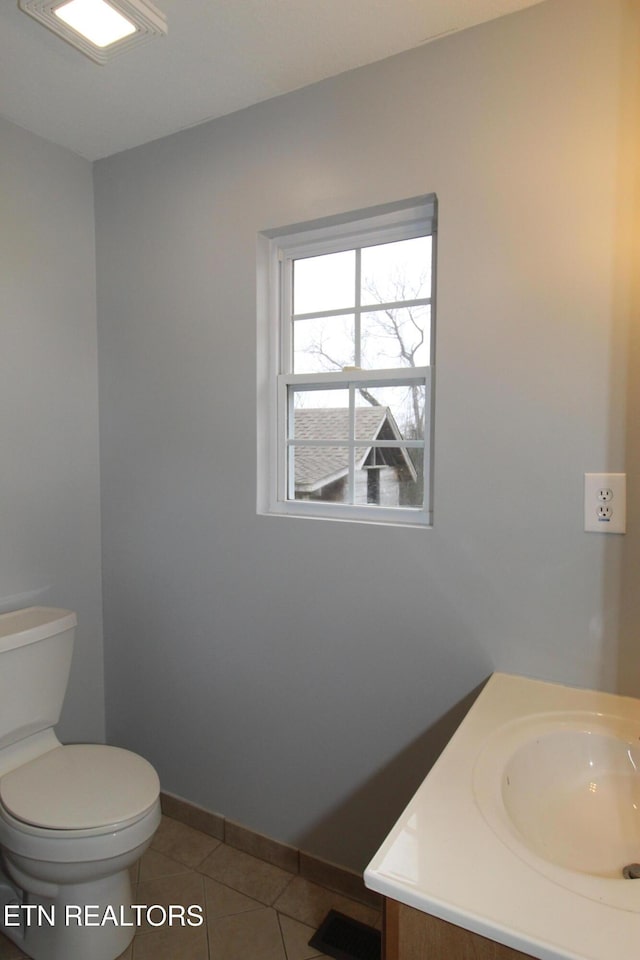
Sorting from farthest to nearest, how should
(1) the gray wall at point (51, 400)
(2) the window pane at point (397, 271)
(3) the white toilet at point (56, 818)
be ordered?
(1) the gray wall at point (51, 400) → (2) the window pane at point (397, 271) → (3) the white toilet at point (56, 818)

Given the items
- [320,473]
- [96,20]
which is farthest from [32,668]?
[96,20]

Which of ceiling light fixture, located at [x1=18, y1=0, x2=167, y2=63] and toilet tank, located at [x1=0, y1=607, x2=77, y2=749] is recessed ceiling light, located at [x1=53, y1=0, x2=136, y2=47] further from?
toilet tank, located at [x1=0, y1=607, x2=77, y2=749]

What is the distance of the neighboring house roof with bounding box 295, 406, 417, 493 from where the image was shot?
169 centimetres

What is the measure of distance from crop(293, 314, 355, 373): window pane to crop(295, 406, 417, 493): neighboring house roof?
0.48 ft

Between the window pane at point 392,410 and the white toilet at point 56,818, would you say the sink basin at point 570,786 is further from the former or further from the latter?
the white toilet at point 56,818

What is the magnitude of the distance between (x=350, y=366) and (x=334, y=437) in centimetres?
23

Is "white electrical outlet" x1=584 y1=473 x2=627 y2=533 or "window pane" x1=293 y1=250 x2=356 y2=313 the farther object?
"window pane" x1=293 y1=250 x2=356 y2=313

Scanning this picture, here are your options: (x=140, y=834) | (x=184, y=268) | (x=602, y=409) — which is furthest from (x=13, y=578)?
(x=602, y=409)

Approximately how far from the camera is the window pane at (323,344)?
1763 mm

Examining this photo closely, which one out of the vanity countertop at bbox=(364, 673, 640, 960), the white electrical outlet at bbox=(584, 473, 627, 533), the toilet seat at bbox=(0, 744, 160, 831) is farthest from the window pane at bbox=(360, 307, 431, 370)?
the toilet seat at bbox=(0, 744, 160, 831)

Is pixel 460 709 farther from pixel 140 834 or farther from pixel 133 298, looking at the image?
pixel 133 298

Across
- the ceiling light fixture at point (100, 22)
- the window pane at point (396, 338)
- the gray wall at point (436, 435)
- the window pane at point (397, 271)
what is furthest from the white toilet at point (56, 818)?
the ceiling light fixture at point (100, 22)

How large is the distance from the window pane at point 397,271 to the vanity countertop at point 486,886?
129 centimetres

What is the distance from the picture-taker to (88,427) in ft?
7.03
